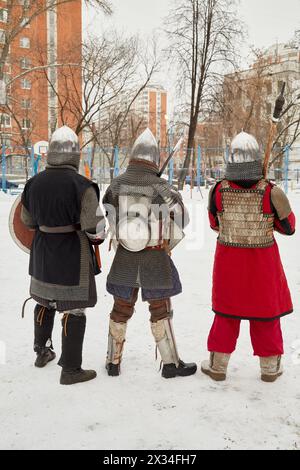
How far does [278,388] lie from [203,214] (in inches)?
380

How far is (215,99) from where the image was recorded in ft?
69.9

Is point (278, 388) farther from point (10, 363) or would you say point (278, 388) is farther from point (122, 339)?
point (10, 363)

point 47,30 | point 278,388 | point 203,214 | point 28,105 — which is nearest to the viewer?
point 278,388

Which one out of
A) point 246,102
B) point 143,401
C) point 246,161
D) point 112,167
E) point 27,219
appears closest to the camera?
point 143,401

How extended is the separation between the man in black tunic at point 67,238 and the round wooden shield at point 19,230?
259mm

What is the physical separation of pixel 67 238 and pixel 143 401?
44.2 inches

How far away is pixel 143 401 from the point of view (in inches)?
110

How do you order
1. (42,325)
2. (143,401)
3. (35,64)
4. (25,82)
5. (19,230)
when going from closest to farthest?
1. (143,401)
2. (42,325)
3. (19,230)
4. (35,64)
5. (25,82)

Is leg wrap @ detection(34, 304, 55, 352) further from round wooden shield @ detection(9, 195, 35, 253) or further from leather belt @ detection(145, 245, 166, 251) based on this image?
leather belt @ detection(145, 245, 166, 251)

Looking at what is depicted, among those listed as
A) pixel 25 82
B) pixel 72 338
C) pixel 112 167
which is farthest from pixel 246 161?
pixel 25 82

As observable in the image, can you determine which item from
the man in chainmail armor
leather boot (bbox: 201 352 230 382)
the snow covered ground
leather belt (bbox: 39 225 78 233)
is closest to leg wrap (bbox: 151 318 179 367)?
the man in chainmail armor

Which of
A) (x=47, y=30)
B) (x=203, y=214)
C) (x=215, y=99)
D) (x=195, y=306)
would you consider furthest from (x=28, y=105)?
(x=47, y=30)

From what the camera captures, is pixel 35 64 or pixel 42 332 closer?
pixel 42 332

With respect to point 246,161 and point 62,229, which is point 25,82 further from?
point 246,161
